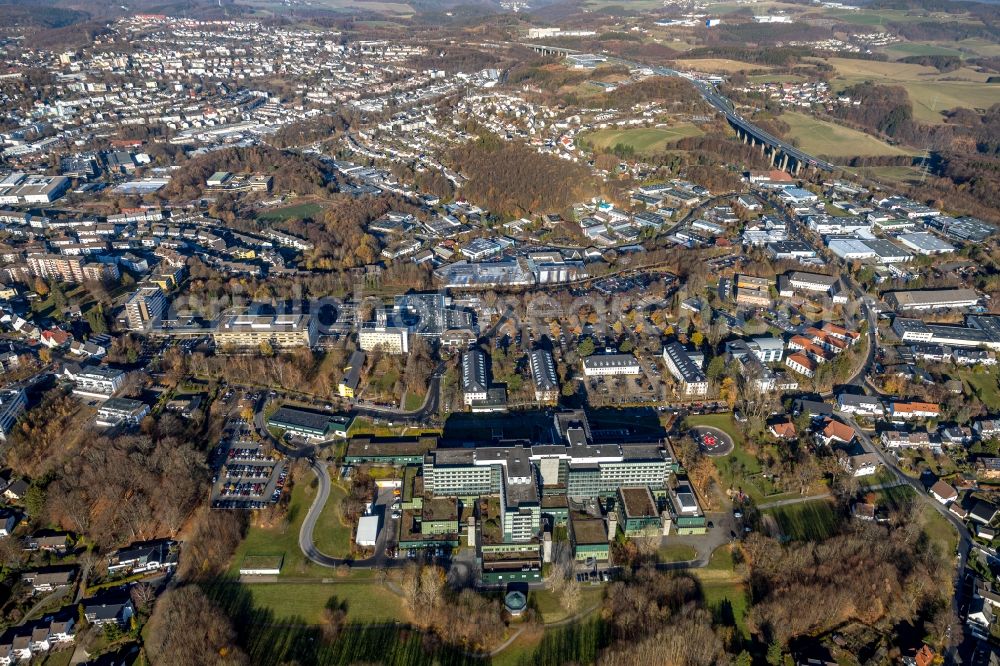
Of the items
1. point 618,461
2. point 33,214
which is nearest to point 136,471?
point 618,461

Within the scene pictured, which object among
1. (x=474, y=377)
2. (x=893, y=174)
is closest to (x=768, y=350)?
(x=474, y=377)

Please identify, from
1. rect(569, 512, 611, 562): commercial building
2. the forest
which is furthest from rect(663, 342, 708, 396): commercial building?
the forest

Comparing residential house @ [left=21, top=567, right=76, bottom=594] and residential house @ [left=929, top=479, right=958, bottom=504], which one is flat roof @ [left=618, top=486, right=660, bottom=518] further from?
residential house @ [left=21, top=567, right=76, bottom=594]

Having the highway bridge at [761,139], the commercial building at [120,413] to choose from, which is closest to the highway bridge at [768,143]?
the highway bridge at [761,139]

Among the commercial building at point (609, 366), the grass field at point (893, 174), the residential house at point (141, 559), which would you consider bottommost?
the residential house at point (141, 559)

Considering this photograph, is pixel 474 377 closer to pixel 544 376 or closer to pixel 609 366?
pixel 544 376

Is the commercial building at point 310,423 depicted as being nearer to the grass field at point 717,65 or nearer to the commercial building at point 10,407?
the commercial building at point 10,407

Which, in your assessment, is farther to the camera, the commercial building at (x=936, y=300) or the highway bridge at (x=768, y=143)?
the highway bridge at (x=768, y=143)
